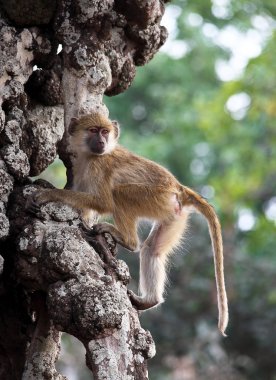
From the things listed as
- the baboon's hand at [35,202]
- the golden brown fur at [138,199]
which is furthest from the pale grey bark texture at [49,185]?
the golden brown fur at [138,199]

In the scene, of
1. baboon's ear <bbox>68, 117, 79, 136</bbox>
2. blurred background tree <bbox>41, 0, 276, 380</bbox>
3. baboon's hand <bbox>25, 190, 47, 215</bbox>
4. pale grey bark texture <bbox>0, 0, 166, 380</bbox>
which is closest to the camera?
pale grey bark texture <bbox>0, 0, 166, 380</bbox>

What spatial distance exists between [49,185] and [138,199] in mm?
691

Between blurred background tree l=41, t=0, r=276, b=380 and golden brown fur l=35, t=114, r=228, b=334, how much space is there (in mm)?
6407

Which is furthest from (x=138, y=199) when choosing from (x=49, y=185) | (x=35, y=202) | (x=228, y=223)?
(x=228, y=223)

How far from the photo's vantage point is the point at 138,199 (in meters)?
6.11

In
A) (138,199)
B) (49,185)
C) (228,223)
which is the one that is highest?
(228,223)

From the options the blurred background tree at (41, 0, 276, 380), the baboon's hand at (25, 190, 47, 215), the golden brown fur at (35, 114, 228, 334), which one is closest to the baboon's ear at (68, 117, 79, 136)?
the golden brown fur at (35, 114, 228, 334)

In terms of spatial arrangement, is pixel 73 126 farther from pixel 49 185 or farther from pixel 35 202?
pixel 35 202

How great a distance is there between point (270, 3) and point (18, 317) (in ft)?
39.7

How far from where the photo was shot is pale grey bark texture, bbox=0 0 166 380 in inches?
188

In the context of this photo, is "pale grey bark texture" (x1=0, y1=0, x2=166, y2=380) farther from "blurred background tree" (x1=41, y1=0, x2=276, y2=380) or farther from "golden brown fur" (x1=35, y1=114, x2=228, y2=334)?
"blurred background tree" (x1=41, y1=0, x2=276, y2=380)

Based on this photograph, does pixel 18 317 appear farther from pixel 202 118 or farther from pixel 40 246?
pixel 202 118

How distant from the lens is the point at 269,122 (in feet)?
46.7

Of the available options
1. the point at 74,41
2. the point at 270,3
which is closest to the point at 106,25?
the point at 74,41
